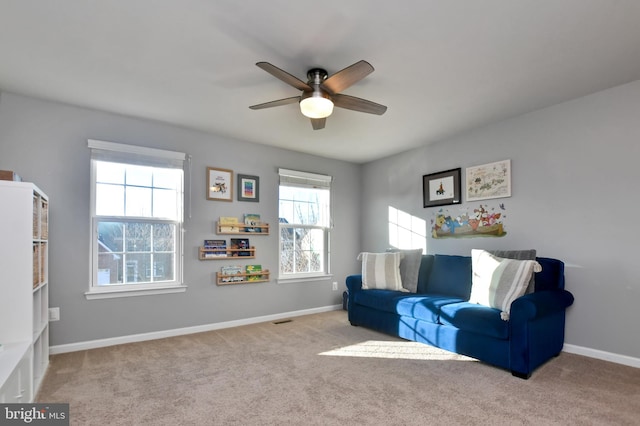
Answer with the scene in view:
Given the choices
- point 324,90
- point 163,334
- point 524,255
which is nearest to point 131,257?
point 163,334

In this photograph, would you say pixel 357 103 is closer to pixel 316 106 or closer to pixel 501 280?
pixel 316 106

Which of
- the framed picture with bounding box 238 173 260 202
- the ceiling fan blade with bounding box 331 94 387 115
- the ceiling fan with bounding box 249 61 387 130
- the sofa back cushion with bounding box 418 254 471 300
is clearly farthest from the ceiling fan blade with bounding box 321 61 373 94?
the sofa back cushion with bounding box 418 254 471 300

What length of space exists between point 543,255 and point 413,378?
74.1 inches

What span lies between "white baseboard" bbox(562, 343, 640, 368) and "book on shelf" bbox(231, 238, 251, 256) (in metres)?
3.50

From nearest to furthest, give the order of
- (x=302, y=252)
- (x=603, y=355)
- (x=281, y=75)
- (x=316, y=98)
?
(x=281, y=75) < (x=316, y=98) < (x=603, y=355) < (x=302, y=252)

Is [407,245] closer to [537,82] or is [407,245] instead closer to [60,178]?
[537,82]

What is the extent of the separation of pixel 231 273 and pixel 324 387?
2.14 metres

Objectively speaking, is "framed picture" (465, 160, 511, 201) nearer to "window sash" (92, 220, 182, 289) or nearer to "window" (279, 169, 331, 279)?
"window" (279, 169, 331, 279)

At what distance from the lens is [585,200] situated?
3090 mm

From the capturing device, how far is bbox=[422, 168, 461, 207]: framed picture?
4156mm

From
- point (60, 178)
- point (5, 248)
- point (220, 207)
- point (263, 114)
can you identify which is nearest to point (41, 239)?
point (5, 248)

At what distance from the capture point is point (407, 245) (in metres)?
4.80

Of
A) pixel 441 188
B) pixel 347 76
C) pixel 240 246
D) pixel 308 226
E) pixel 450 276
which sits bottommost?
pixel 450 276

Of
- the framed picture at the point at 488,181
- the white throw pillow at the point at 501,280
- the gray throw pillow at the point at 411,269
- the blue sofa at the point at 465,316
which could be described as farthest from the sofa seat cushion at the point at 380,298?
the framed picture at the point at 488,181
